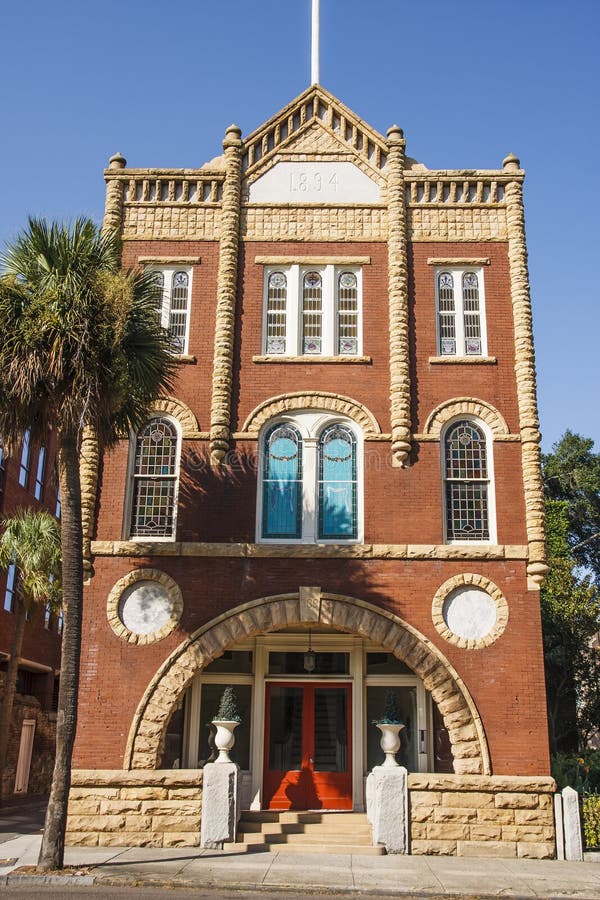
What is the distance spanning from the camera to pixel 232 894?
43.0 feet

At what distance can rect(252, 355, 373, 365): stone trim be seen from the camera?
1964 centimetres

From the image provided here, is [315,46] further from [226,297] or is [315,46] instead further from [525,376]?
[525,376]

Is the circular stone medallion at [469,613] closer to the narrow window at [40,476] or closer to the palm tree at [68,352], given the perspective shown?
the palm tree at [68,352]

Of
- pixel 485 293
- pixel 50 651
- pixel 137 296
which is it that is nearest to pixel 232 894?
pixel 137 296

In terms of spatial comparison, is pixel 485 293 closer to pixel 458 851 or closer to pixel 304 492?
pixel 304 492

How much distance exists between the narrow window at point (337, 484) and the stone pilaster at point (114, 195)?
268 inches

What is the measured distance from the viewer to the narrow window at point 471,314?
20.0m

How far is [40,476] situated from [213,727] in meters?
20.9

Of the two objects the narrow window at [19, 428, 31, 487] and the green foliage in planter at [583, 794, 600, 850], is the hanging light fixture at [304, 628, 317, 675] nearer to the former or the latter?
the green foliage in planter at [583, 794, 600, 850]

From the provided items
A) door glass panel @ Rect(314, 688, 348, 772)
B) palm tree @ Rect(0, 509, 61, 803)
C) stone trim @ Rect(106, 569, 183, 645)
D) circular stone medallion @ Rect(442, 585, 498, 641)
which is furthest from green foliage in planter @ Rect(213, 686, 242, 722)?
palm tree @ Rect(0, 509, 61, 803)

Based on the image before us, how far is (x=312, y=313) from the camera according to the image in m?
20.3

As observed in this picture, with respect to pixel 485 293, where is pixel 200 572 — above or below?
below

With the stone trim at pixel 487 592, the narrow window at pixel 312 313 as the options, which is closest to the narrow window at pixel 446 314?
the narrow window at pixel 312 313

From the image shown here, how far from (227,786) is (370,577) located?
186 inches
